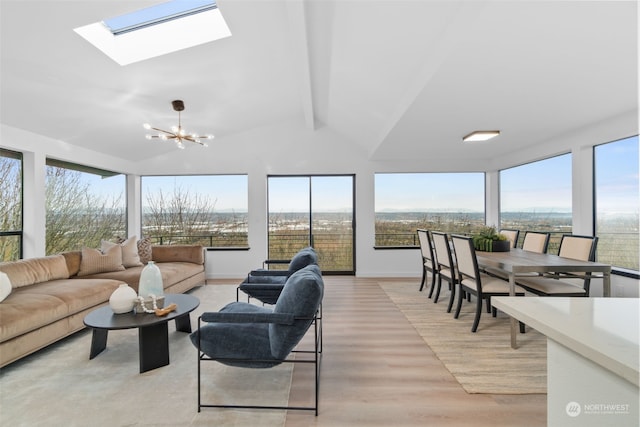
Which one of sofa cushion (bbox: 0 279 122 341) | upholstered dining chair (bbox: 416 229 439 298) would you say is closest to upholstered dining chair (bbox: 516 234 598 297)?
upholstered dining chair (bbox: 416 229 439 298)

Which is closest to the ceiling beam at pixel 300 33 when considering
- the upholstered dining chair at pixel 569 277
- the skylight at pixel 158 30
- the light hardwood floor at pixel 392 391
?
the skylight at pixel 158 30

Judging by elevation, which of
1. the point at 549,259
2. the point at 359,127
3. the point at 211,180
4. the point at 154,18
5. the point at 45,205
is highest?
the point at 154,18

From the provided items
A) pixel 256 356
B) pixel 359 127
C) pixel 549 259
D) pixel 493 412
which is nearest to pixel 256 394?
pixel 256 356

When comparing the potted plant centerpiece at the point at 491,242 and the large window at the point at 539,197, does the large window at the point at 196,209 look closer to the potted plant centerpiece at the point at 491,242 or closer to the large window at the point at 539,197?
the potted plant centerpiece at the point at 491,242

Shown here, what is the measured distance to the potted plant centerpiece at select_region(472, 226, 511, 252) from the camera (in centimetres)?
391

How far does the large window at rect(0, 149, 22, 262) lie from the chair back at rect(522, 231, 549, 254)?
6863mm

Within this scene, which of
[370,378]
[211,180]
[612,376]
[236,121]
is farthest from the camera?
[211,180]

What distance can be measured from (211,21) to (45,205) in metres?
3.45

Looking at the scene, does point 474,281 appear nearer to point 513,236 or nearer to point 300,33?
point 513,236

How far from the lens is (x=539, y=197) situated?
490cm

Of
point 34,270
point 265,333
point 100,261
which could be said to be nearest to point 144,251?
point 100,261

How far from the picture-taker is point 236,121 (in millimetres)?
5457

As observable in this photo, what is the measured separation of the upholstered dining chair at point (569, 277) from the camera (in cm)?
298

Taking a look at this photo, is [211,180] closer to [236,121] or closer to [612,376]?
[236,121]
